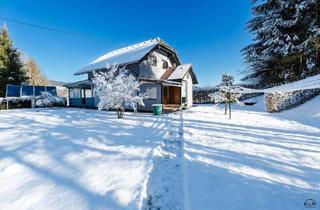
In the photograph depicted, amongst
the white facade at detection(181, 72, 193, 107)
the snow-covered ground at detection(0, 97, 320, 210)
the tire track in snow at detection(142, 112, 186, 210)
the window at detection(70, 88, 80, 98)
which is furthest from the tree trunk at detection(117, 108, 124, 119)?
the window at detection(70, 88, 80, 98)

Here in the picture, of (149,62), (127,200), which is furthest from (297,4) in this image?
(127,200)

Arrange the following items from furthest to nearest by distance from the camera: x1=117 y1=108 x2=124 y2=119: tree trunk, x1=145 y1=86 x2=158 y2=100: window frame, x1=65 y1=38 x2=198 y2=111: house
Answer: x1=65 y1=38 x2=198 y2=111: house
x1=145 y1=86 x2=158 y2=100: window frame
x1=117 y1=108 x2=124 y2=119: tree trunk

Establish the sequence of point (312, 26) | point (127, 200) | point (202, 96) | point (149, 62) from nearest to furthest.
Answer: point (127, 200) → point (312, 26) → point (149, 62) → point (202, 96)

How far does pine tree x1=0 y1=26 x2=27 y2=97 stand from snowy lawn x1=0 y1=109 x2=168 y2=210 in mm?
21396

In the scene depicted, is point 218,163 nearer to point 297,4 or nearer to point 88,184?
point 88,184

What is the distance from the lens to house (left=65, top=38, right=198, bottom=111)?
15227mm

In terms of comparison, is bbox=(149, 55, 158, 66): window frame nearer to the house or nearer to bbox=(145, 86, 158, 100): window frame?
the house

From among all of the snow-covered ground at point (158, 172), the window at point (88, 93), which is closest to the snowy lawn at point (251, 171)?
the snow-covered ground at point (158, 172)

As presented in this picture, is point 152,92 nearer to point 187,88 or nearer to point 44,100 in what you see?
point 187,88

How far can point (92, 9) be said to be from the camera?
1734cm

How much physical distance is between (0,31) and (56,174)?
29377 mm

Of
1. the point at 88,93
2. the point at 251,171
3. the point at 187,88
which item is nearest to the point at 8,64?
the point at 88,93

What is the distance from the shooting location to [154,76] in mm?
16906

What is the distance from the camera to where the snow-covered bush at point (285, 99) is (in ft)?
42.0
